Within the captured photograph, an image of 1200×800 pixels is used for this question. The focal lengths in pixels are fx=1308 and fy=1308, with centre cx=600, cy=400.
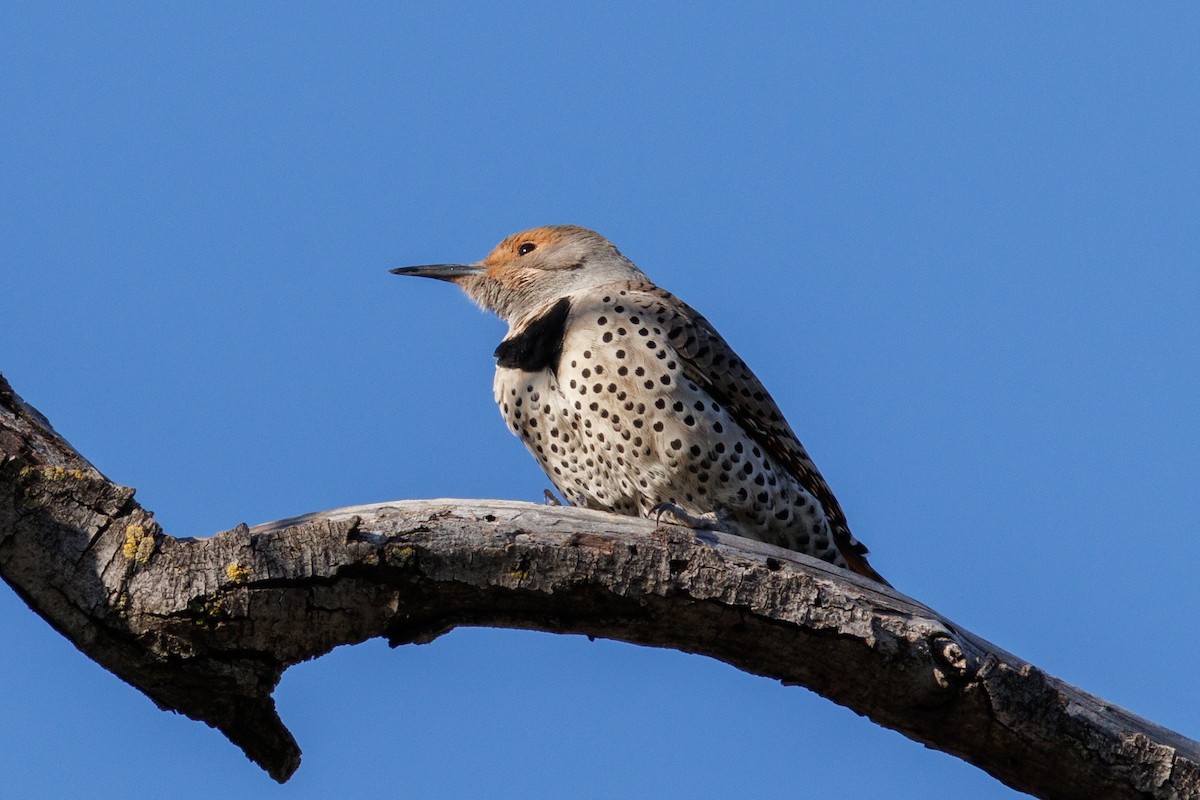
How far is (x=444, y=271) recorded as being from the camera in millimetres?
7609

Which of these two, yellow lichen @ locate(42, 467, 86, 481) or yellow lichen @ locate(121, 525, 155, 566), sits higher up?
yellow lichen @ locate(42, 467, 86, 481)

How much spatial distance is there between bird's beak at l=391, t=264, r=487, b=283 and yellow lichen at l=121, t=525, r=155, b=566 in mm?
3692

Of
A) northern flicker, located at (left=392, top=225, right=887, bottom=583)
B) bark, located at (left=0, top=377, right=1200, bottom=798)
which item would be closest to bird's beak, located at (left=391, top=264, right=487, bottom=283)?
northern flicker, located at (left=392, top=225, right=887, bottom=583)

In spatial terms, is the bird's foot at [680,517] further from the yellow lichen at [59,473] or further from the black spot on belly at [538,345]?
the yellow lichen at [59,473]

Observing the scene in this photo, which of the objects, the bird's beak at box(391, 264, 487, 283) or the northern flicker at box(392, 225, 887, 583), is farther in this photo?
the bird's beak at box(391, 264, 487, 283)

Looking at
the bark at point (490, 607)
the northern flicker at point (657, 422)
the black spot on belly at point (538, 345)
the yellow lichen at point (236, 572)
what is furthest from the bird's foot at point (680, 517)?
the yellow lichen at point (236, 572)

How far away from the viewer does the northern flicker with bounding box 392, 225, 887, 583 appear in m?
5.93

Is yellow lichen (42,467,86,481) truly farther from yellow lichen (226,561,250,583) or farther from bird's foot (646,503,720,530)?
bird's foot (646,503,720,530)

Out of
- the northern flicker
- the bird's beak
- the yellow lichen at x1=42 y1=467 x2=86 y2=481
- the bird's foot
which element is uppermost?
the bird's beak

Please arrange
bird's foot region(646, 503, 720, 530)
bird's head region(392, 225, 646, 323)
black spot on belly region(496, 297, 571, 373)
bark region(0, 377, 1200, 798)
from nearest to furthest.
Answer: bark region(0, 377, 1200, 798) < bird's foot region(646, 503, 720, 530) < black spot on belly region(496, 297, 571, 373) < bird's head region(392, 225, 646, 323)

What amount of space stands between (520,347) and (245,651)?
263 cm

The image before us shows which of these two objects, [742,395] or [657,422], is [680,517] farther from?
[742,395]

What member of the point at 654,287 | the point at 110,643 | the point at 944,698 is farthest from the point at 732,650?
the point at 654,287

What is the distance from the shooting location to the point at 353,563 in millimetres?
4098
